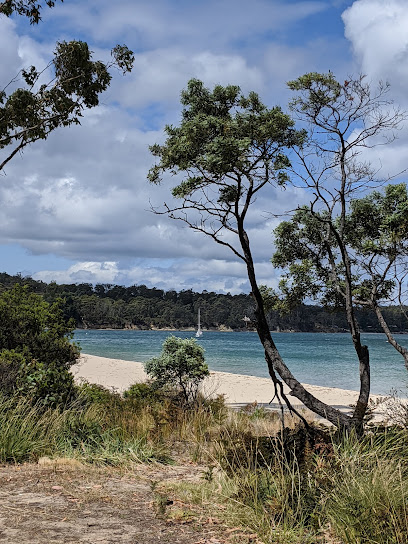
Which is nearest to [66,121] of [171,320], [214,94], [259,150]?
[214,94]

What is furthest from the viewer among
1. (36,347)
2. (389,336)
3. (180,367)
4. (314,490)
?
(180,367)

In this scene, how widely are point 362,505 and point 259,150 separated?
4971 mm

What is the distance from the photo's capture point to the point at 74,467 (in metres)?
7.47

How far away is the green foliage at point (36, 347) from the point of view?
9.62 metres

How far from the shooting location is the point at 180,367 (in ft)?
43.6

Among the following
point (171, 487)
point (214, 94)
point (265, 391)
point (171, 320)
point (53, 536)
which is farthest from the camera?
point (171, 320)

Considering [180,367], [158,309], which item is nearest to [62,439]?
[180,367]

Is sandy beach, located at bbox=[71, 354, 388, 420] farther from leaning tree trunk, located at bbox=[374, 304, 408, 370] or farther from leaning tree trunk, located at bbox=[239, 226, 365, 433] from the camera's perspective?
leaning tree trunk, located at bbox=[239, 226, 365, 433]

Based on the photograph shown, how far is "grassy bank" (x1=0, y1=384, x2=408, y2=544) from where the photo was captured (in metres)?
5.23

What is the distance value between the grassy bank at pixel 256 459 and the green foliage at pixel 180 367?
2.13 metres

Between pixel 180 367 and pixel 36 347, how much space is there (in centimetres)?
344

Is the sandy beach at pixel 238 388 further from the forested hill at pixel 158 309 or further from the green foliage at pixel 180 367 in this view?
the forested hill at pixel 158 309

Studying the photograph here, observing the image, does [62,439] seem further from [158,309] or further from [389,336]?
[158,309]

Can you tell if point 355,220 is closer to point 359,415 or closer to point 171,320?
point 359,415
